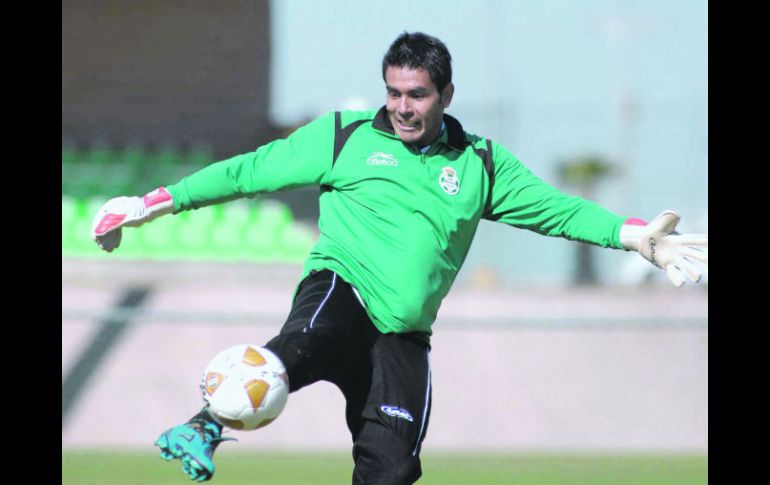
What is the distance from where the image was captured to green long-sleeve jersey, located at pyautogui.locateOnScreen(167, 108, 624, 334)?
521cm

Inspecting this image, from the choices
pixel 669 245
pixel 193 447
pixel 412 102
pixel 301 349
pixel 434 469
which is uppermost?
pixel 412 102

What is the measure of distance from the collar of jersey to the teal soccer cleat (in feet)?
5.23

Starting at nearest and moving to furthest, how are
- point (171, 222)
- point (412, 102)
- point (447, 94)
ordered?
1. point (412, 102)
2. point (447, 94)
3. point (171, 222)

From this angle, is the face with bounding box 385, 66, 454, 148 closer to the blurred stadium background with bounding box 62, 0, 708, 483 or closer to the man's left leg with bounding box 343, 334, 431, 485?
the man's left leg with bounding box 343, 334, 431, 485

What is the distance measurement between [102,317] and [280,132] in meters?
6.72

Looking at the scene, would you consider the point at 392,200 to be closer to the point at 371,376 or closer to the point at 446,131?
the point at 446,131

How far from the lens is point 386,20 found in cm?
1722

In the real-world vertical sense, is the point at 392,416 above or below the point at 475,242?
below

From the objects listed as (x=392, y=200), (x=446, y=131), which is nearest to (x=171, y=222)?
(x=446, y=131)

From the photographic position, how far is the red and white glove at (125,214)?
17.4ft

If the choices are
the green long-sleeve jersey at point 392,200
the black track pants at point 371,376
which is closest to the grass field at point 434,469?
the black track pants at point 371,376

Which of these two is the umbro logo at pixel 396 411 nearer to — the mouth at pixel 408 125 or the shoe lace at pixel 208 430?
the shoe lace at pixel 208 430

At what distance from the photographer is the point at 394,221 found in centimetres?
524

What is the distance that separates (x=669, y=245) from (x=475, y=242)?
1106cm
